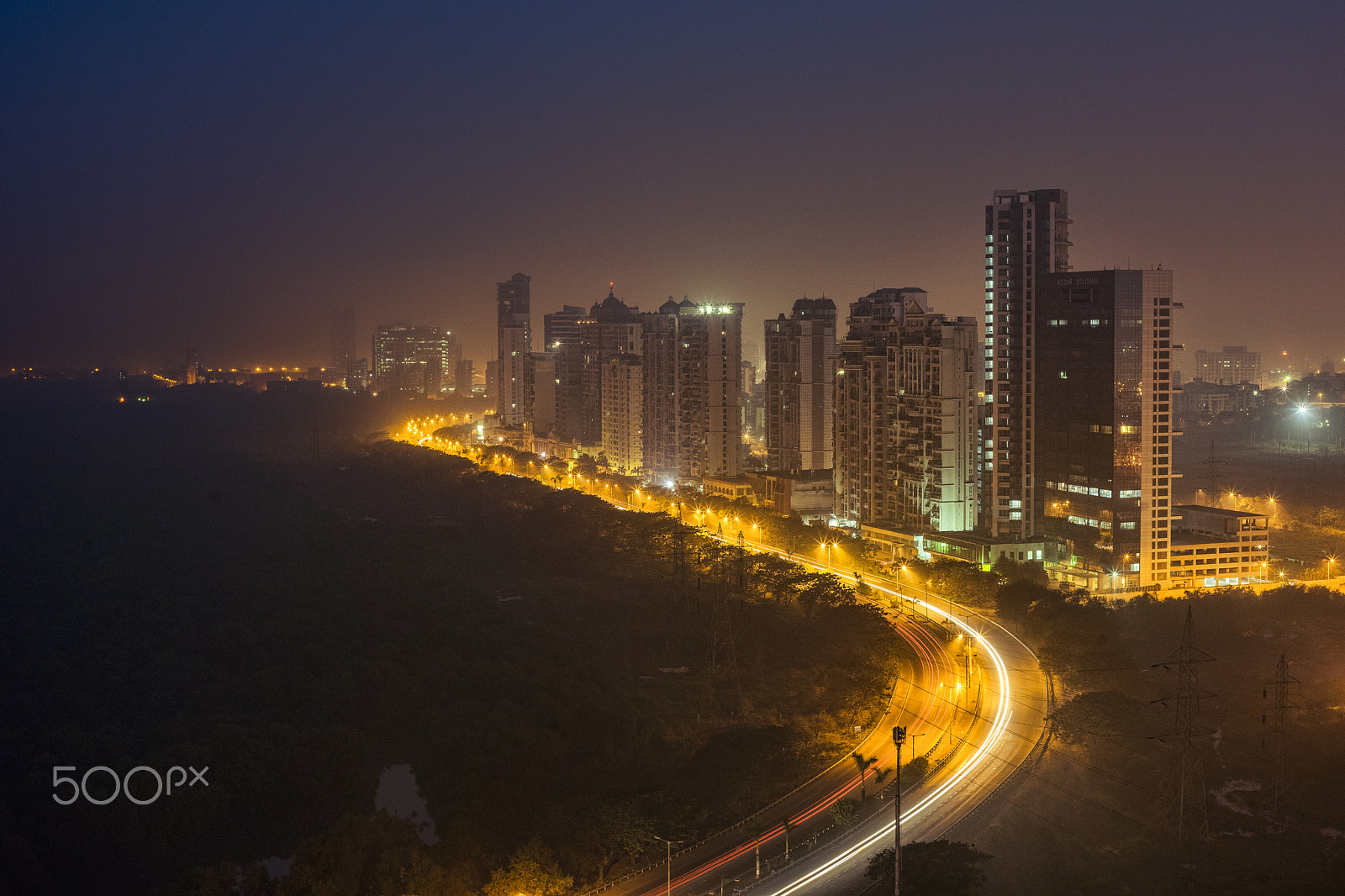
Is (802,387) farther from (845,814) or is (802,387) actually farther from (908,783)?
(845,814)

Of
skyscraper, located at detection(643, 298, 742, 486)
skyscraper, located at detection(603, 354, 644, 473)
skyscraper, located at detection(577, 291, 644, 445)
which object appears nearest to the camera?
skyscraper, located at detection(643, 298, 742, 486)

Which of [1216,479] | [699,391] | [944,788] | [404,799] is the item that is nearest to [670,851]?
[944,788]

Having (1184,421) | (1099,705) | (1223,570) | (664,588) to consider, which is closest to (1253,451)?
(1184,421)

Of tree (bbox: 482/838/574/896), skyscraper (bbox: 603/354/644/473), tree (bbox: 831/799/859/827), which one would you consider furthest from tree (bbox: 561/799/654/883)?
skyscraper (bbox: 603/354/644/473)

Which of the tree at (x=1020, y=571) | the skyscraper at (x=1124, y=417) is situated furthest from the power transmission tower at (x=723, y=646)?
the skyscraper at (x=1124, y=417)

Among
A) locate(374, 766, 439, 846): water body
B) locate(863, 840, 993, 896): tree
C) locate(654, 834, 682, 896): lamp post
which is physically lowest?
locate(374, 766, 439, 846): water body

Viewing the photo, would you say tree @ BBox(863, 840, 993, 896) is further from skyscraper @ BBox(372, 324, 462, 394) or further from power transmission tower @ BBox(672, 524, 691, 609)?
skyscraper @ BBox(372, 324, 462, 394)
